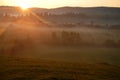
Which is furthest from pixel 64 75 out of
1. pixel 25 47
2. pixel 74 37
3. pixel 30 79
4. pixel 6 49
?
pixel 74 37

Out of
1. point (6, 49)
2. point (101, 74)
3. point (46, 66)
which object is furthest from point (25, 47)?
point (101, 74)

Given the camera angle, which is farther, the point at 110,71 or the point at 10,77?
the point at 110,71

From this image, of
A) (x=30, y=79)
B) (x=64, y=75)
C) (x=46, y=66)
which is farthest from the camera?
(x=46, y=66)

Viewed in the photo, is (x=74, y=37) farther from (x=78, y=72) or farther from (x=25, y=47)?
(x=78, y=72)

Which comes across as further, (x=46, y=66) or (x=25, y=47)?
(x=25, y=47)

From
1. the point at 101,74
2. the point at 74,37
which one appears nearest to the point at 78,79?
the point at 101,74

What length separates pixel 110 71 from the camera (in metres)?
28.6

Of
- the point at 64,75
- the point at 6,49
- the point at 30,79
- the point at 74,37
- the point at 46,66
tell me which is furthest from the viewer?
the point at 74,37

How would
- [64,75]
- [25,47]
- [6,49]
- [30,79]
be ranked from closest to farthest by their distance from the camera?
[30,79], [64,75], [6,49], [25,47]

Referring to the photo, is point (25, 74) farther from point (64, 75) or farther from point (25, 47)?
point (25, 47)

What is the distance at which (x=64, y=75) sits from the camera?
83.2 ft

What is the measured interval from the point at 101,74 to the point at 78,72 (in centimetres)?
199

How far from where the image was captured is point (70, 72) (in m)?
27.1

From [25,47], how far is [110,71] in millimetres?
42590
